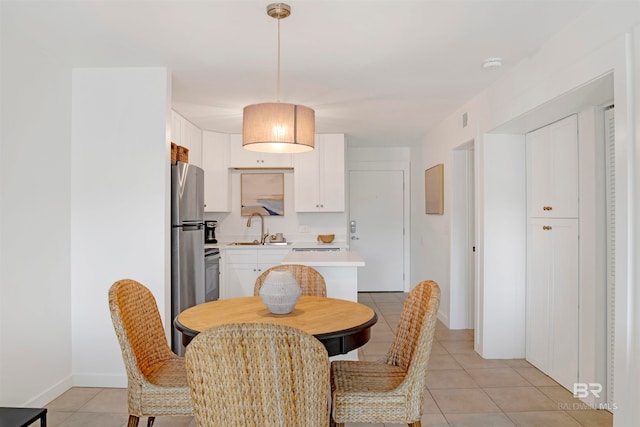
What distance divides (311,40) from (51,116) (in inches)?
72.0

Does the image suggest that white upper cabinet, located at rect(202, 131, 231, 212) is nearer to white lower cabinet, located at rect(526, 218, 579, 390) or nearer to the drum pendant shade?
the drum pendant shade

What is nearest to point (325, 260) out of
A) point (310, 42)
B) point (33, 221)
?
point (310, 42)

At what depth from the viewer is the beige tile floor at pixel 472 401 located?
2639 mm

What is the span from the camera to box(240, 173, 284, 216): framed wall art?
600 centimetres

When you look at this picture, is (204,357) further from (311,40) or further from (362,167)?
(362,167)

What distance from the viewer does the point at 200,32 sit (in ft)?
8.51

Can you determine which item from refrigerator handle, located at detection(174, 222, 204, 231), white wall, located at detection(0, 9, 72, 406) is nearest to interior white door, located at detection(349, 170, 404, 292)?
refrigerator handle, located at detection(174, 222, 204, 231)

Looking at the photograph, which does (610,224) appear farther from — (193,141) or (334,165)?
(193,141)

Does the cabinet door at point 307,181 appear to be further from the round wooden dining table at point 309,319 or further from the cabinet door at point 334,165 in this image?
the round wooden dining table at point 309,319

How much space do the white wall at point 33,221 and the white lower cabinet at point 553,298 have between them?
3.52m

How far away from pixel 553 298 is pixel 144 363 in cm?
281

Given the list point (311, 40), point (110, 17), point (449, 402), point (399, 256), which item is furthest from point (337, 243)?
point (110, 17)

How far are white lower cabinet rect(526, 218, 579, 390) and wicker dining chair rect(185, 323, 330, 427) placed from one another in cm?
238

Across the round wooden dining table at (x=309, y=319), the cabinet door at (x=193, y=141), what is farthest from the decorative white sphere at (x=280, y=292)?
the cabinet door at (x=193, y=141)
